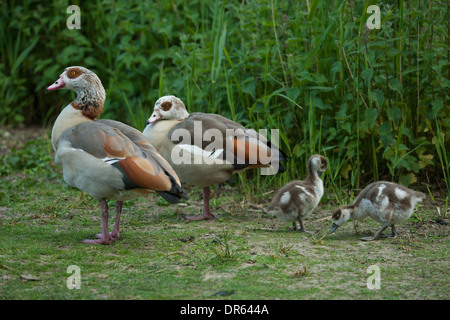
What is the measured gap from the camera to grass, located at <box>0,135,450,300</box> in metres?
4.33

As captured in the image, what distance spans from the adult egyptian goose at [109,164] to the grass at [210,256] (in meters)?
0.47

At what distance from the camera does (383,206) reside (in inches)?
220

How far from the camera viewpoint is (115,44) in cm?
1065

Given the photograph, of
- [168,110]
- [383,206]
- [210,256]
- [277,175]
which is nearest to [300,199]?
[383,206]

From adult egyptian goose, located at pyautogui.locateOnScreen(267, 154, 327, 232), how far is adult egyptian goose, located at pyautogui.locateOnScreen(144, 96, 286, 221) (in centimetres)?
54

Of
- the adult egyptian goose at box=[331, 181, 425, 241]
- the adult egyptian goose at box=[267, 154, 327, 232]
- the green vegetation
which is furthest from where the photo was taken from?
the adult egyptian goose at box=[267, 154, 327, 232]

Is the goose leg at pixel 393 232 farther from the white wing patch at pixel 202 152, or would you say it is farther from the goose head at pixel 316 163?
the white wing patch at pixel 202 152

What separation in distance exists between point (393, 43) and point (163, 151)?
2.92 metres

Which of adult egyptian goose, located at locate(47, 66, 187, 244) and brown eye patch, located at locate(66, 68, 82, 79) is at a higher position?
brown eye patch, located at locate(66, 68, 82, 79)

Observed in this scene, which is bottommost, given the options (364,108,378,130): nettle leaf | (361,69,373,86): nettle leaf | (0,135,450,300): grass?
(0,135,450,300): grass

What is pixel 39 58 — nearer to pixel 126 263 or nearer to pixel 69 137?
pixel 69 137

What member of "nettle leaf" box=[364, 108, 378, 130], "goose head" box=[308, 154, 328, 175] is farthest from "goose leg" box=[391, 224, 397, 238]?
"nettle leaf" box=[364, 108, 378, 130]

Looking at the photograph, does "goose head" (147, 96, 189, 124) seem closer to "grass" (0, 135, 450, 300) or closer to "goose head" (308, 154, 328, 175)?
"grass" (0, 135, 450, 300)

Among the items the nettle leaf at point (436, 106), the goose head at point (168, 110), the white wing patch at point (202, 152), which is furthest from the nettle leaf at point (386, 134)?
the goose head at point (168, 110)
